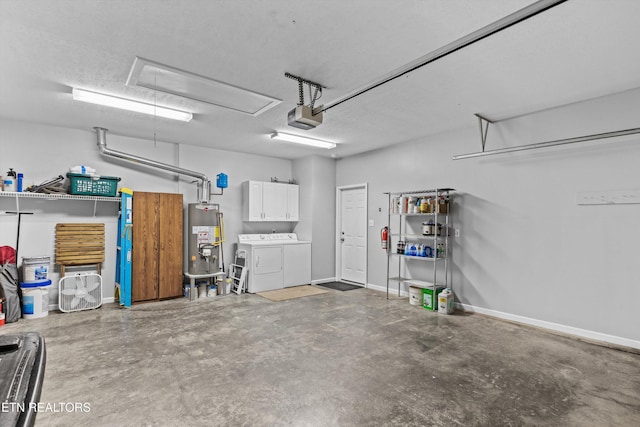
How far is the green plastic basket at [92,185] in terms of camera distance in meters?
4.85

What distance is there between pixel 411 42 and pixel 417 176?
337 centimetres

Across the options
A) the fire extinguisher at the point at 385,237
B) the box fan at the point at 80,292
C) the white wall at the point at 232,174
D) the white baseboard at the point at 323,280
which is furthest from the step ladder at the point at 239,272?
the fire extinguisher at the point at 385,237

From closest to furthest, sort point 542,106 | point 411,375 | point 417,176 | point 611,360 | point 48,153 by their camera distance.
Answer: point 411,375 < point 611,360 < point 542,106 < point 48,153 < point 417,176

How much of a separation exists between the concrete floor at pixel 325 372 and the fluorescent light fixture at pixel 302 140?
9.49 feet

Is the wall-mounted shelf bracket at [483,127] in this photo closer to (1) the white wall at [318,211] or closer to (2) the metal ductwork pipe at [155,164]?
(1) the white wall at [318,211]

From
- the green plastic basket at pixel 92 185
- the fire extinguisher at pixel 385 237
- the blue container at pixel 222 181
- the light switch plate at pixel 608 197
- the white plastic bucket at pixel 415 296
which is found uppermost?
the blue container at pixel 222 181

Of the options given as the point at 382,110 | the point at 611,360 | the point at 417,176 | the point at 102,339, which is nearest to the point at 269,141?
the point at 382,110

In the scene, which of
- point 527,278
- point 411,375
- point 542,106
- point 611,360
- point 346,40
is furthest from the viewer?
point 527,278

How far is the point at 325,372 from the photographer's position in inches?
119

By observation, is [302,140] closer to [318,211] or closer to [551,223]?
[318,211]

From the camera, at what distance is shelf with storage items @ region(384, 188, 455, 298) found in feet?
16.9

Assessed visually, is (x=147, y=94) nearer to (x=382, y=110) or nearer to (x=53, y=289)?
(x=382, y=110)

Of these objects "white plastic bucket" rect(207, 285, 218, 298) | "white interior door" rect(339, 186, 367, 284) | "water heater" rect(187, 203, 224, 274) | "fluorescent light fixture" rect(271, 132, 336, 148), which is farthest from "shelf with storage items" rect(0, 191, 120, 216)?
"white interior door" rect(339, 186, 367, 284)

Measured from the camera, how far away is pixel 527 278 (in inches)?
173
